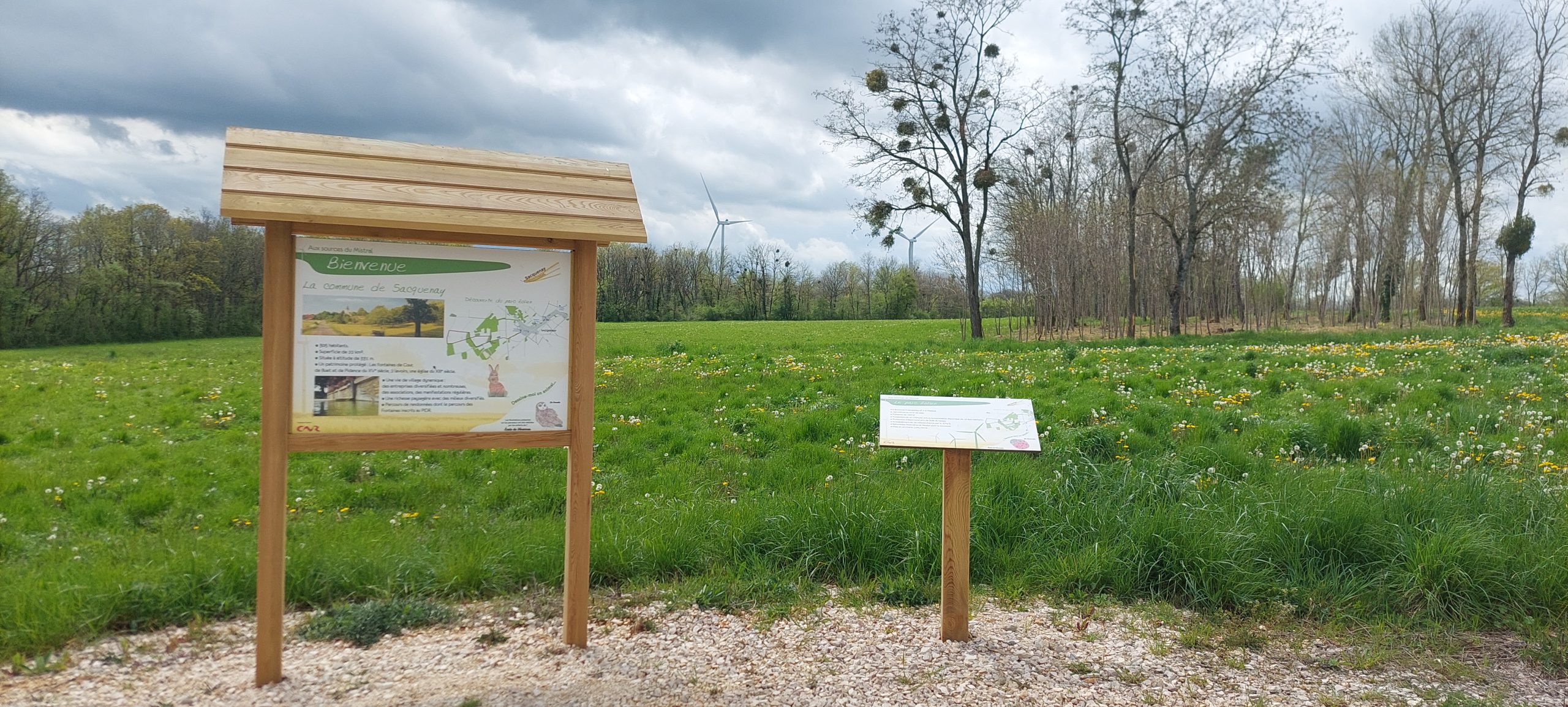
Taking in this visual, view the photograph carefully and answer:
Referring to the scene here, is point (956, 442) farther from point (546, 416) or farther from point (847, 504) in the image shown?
point (546, 416)

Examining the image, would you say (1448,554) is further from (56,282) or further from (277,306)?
(56,282)

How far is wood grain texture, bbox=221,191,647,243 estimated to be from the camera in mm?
3697

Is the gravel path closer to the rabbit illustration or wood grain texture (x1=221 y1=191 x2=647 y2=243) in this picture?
the rabbit illustration

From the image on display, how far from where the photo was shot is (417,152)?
14.4 feet

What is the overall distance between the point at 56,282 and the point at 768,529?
1069 inches

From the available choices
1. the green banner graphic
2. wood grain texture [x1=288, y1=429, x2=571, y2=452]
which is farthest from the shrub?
the green banner graphic

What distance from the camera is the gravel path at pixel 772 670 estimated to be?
3783mm

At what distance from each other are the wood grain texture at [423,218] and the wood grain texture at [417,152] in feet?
1.63

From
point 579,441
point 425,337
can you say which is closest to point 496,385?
point 425,337

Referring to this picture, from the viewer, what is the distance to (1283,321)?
32.4 metres

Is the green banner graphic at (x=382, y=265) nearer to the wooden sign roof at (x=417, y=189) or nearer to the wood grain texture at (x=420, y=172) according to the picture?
the wooden sign roof at (x=417, y=189)

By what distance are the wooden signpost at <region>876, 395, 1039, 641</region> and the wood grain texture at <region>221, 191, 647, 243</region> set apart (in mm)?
1813

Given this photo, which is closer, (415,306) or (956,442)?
(415,306)

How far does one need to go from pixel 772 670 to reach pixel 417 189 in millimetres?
3071
